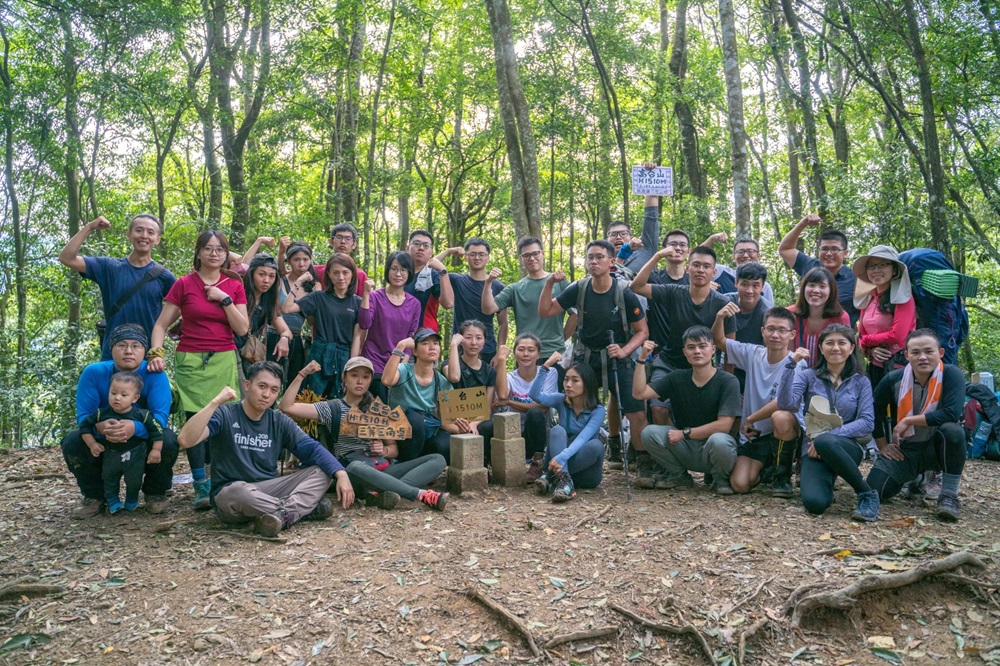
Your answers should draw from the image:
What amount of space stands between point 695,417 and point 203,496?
4239 mm

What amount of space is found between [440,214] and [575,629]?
16.7 metres

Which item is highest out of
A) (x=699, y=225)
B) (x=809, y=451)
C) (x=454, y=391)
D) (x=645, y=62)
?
(x=645, y=62)

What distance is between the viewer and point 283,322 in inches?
247

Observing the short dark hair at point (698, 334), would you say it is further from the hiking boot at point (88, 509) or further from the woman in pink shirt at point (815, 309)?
the hiking boot at point (88, 509)

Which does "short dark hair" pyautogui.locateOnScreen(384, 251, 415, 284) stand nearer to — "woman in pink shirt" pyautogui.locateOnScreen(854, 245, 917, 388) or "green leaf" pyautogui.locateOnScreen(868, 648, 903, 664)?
"woman in pink shirt" pyautogui.locateOnScreen(854, 245, 917, 388)

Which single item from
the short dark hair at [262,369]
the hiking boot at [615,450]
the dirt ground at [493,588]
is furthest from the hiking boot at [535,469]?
the short dark hair at [262,369]

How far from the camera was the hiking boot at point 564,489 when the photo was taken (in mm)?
5867

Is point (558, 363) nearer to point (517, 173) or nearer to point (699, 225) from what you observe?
point (517, 173)

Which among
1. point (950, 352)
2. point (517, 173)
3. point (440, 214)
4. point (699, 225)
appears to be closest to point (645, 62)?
point (699, 225)

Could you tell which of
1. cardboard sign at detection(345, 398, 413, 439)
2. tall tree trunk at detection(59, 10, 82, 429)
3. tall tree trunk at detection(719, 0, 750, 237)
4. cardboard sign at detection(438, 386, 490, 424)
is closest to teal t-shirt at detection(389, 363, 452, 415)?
cardboard sign at detection(438, 386, 490, 424)

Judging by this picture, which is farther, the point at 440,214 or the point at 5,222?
the point at 440,214

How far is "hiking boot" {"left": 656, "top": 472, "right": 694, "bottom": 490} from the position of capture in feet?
20.6

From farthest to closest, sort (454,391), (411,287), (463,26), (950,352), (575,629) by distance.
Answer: (463,26)
(411,287)
(454,391)
(950,352)
(575,629)

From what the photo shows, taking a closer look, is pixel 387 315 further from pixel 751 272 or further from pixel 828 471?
pixel 828 471
